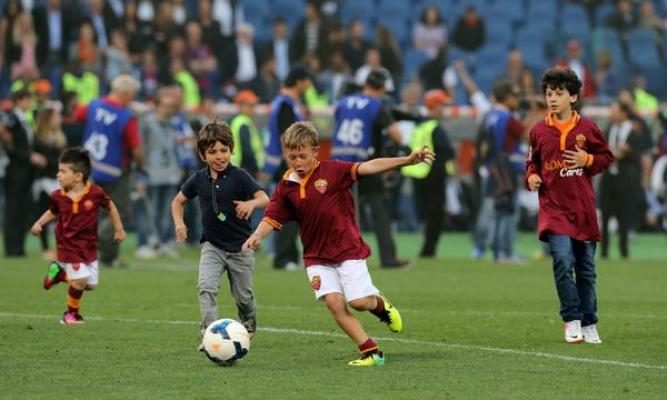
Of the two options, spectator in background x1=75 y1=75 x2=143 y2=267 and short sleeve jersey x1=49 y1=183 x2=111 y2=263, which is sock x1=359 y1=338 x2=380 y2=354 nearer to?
short sleeve jersey x1=49 y1=183 x2=111 y2=263

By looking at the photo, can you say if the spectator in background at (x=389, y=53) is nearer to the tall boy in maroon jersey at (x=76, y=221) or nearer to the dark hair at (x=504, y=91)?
the dark hair at (x=504, y=91)

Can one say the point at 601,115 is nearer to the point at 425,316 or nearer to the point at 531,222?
the point at 531,222

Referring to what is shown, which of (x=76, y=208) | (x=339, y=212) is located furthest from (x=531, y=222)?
(x=339, y=212)

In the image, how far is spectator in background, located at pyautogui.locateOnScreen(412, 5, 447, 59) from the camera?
31547 mm

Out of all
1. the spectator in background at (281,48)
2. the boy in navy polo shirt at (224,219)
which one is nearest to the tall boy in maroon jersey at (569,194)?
the boy in navy polo shirt at (224,219)

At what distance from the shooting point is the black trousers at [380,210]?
63.2ft

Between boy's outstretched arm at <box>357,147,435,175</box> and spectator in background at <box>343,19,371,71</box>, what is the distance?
1980cm

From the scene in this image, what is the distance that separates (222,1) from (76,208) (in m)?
18.5

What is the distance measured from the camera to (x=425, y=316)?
13656mm

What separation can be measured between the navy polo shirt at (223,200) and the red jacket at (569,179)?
2.12 meters

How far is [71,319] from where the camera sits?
1288 cm

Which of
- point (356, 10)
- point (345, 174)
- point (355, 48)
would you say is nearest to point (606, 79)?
point (355, 48)

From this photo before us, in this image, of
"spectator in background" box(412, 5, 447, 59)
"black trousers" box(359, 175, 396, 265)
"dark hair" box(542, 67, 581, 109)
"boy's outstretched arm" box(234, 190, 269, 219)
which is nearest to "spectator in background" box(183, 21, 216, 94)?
"spectator in background" box(412, 5, 447, 59)

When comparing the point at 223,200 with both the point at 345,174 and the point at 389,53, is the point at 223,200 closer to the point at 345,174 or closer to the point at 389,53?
the point at 345,174
